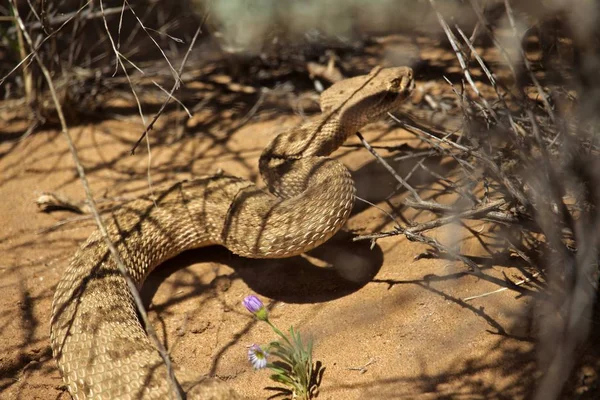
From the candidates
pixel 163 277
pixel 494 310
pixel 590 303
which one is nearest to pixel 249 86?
pixel 163 277

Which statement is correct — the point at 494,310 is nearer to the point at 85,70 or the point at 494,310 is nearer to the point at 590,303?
the point at 590,303

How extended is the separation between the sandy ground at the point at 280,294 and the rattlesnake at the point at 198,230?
1.06 feet

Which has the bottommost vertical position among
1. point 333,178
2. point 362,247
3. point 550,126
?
point 362,247

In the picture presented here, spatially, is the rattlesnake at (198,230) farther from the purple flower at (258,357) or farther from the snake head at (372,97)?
the purple flower at (258,357)

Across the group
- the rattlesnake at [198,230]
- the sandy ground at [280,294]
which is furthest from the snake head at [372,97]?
the sandy ground at [280,294]

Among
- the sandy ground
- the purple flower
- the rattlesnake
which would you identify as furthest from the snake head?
the purple flower

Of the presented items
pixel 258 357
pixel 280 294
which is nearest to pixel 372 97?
pixel 280 294

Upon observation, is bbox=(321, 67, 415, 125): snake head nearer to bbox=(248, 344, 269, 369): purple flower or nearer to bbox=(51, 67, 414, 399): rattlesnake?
bbox=(51, 67, 414, 399): rattlesnake

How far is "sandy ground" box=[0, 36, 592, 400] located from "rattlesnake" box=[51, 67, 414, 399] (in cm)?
32

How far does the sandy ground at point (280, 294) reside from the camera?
3.71m

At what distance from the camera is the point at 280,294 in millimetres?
4777

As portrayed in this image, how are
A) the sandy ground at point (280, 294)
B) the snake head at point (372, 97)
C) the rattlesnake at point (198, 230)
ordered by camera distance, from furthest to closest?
the snake head at point (372, 97), the rattlesnake at point (198, 230), the sandy ground at point (280, 294)

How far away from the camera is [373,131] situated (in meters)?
6.32

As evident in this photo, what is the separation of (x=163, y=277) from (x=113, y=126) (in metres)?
2.36
